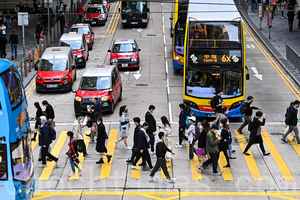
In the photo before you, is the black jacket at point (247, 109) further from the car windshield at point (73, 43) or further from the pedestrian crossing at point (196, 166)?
the car windshield at point (73, 43)

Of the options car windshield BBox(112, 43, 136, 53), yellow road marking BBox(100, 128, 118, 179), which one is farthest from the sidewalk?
yellow road marking BBox(100, 128, 118, 179)

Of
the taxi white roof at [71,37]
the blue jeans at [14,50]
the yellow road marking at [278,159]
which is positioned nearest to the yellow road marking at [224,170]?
the yellow road marking at [278,159]

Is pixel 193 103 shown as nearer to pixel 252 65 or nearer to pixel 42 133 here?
pixel 42 133

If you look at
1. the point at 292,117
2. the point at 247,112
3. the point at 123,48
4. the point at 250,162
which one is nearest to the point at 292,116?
the point at 292,117

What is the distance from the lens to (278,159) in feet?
78.2

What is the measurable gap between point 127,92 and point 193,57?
6946 mm

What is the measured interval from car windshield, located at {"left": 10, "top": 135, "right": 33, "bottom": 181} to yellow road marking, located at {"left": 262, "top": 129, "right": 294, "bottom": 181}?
7945 mm

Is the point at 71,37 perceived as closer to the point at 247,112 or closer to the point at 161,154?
the point at 247,112

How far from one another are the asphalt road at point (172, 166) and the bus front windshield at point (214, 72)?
5.31 feet

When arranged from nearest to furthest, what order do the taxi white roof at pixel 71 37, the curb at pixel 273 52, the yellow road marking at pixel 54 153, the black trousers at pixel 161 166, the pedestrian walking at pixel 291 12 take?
1. the black trousers at pixel 161 166
2. the yellow road marking at pixel 54 153
3. the curb at pixel 273 52
4. the taxi white roof at pixel 71 37
5. the pedestrian walking at pixel 291 12

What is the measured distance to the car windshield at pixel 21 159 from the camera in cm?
1694

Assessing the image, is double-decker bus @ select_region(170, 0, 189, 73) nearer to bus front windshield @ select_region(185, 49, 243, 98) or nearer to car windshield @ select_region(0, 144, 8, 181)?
bus front windshield @ select_region(185, 49, 243, 98)

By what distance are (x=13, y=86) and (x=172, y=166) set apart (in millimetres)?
7329

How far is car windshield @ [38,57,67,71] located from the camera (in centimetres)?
3516
